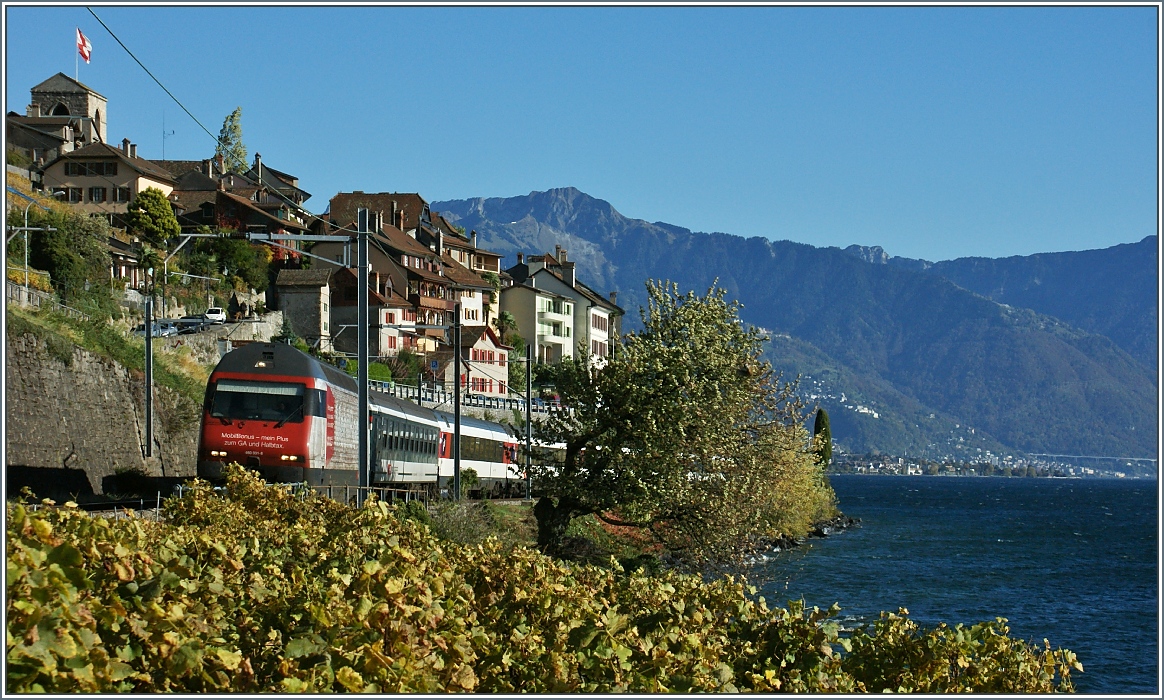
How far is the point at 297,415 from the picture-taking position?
28297 mm

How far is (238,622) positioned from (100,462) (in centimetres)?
3147

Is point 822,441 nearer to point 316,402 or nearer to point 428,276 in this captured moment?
point 428,276

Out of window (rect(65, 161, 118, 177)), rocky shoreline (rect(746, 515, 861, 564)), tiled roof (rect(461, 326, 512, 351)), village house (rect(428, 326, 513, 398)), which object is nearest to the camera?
rocky shoreline (rect(746, 515, 861, 564))

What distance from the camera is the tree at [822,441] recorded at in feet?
280

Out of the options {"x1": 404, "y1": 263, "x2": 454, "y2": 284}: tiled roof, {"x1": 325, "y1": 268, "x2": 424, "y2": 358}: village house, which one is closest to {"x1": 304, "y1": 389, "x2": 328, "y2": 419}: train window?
{"x1": 325, "y1": 268, "x2": 424, "y2": 358}: village house

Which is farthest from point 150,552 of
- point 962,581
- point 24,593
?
point 962,581

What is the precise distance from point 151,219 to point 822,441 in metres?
47.7

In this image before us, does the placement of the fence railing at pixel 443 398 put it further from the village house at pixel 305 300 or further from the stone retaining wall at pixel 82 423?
the stone retaining wall at pixel 82 423

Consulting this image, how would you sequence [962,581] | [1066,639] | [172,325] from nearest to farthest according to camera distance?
[1066,639] → [962,581] → [172,325]

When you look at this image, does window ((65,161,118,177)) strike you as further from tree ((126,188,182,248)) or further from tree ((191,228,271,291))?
tree ((191,228,271,291))

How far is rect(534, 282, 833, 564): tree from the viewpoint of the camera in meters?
29.6

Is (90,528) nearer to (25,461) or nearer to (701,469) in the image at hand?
(701,469)

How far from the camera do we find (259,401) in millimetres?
28406

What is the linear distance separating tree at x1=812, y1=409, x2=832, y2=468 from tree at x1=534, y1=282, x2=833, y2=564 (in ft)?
→ 150
